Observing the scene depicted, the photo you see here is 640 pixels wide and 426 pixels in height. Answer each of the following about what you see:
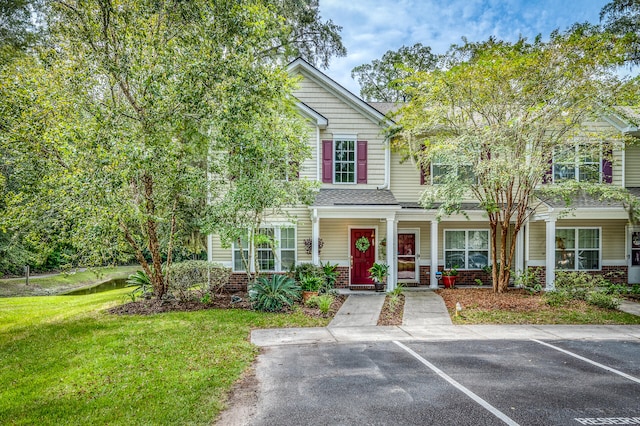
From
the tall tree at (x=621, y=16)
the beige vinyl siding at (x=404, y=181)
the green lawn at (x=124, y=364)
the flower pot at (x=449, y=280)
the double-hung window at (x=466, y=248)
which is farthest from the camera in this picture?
the tall tree at (x=621, y=16)

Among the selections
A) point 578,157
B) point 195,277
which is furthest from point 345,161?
point 578,157

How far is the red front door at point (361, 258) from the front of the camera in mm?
13812

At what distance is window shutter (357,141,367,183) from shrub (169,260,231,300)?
19.4 feet

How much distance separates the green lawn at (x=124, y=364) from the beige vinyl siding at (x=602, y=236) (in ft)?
31.8

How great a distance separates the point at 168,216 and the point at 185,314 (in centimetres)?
272

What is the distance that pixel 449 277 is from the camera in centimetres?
1367

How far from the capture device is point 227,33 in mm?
8320

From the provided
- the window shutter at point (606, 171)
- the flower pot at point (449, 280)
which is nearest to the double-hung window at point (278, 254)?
the flower pot at point (449, 280)

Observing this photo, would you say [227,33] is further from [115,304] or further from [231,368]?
[115,304]

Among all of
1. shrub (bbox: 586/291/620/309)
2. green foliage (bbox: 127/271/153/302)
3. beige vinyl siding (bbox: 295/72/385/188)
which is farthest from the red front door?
green foliage (bbox: 127/271/153/302)

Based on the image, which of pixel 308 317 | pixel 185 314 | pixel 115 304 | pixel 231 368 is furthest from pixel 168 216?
pixel 231 368

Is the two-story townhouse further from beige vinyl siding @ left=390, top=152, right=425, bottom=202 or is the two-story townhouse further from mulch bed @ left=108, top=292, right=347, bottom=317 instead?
mulch bed @ left=108, top=292, right=347, bottom=317

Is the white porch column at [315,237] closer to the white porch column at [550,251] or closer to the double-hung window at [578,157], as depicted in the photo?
the double-hung window at [578,157]

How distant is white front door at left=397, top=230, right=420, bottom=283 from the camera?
14438mm
